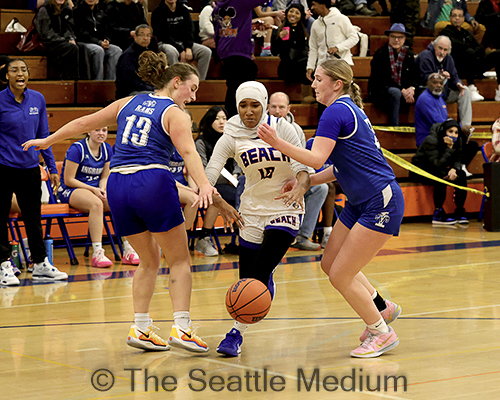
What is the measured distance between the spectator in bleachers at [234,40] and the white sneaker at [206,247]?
91.3 inches

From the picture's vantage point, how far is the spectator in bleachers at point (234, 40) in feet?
37.6

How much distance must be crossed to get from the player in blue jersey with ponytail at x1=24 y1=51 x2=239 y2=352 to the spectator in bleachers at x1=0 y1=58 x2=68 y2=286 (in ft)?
10.2

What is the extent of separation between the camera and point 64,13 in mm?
11750

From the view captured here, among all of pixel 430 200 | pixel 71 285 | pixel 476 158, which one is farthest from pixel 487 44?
pixel 71 285

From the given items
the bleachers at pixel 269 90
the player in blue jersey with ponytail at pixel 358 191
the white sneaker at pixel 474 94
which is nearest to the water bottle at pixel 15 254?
the bleachers at pixel 269 90

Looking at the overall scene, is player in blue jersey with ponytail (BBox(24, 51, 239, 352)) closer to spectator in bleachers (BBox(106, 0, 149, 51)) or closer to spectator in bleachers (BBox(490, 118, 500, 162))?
spectator in bleachers (BBox(106, 0, 149, 51))

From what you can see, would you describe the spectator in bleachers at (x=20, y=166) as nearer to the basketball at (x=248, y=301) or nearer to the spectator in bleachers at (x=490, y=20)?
the basketball at (x=248, y=301)

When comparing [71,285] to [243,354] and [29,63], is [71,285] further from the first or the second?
[29,63]

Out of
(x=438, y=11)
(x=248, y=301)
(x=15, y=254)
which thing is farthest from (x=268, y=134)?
(x=438, y=11)

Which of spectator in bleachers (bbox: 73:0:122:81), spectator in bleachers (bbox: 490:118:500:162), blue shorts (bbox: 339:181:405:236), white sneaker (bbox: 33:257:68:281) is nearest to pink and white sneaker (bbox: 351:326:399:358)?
blue shorts (bbox: 339:181:405:236)

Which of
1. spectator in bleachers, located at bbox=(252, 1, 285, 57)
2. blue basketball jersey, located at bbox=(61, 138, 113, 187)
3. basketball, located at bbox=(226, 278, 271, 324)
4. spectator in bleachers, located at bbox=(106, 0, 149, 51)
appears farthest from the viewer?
spectator in bleachers, located at bbox=(252, 1, 285, 57)

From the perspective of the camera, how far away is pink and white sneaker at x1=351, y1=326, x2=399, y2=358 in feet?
16.0

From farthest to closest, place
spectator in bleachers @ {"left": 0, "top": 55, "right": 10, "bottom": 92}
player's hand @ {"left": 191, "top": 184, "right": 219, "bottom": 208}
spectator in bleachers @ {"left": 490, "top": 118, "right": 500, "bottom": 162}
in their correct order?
spectator in bleachers @ {"left": 490, "top": 118, "right": 500, "bottom": 162} < spectator in bleachers @ {"left": 0, "top": 55, "right": 10, "bottom": 92} < player's hand @ {"left": 191, "top": 184, "right": 219, "bottom": 208}

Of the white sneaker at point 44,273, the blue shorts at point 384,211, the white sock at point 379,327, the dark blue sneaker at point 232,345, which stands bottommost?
the white sneaker at point 44,273
